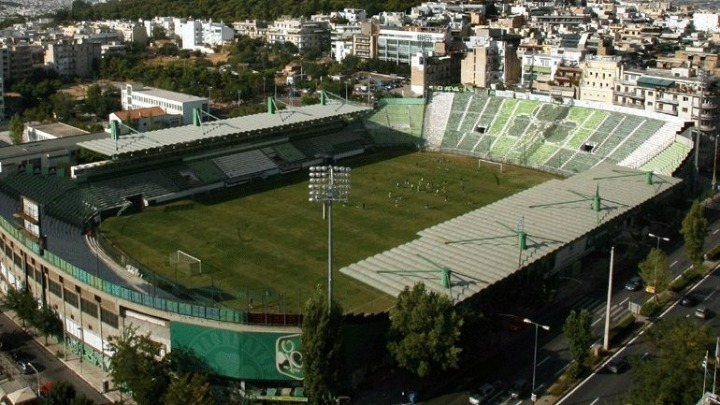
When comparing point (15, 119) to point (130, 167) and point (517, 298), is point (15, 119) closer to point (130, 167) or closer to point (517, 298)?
point (130, 167)

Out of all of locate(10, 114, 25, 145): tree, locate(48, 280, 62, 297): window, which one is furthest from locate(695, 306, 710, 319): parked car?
locate(10, 114, 25, 145): tree

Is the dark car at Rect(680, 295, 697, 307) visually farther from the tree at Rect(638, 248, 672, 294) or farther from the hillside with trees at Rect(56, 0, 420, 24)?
the hillside with trees at Rect(56, 0, 420, 24)

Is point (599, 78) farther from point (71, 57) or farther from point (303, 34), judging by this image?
point (71, 57)

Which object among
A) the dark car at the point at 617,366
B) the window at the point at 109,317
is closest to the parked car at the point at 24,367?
the window at the point at 109,317

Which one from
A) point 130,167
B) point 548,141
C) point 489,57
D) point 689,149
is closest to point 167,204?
point 130,167

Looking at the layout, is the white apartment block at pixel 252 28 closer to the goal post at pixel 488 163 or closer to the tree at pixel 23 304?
the goal post at pixel 488 163
